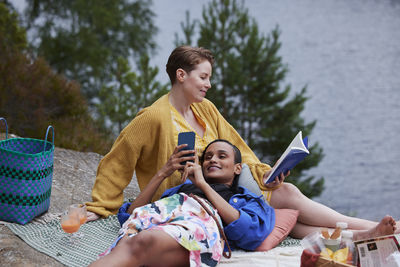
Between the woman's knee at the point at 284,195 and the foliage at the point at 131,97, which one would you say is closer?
the woman's knee at the point at 284,195

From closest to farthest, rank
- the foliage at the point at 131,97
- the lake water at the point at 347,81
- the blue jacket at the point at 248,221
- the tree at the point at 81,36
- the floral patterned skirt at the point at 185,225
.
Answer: the floral patterned skirt at the point at 185,225
the blue jacket at the point at 248,221
the foliage at the point at 131,97
the lake water at the point at 347,81
the tree at the point at 81,36

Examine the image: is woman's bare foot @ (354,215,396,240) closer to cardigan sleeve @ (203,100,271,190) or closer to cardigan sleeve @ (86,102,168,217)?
cardigan sleeve @ (203,100,271,190)

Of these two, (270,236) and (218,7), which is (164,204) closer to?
(270,236)

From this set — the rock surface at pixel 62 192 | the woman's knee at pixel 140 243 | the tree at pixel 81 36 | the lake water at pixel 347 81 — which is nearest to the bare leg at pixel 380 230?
the woman's knee at pixel 140 243

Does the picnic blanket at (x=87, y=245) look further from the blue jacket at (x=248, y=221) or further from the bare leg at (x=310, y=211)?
the bare leg at (x=310, y=211)

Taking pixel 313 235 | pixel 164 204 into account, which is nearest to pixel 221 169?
pixel 164 204

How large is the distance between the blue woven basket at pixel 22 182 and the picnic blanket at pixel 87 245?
85mm

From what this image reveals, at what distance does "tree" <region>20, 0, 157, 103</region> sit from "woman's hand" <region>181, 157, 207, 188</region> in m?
11.8

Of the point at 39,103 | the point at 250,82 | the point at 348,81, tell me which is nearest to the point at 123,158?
the point at 39,103

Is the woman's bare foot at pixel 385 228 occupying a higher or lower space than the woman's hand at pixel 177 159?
lower

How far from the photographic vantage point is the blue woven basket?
298 cm

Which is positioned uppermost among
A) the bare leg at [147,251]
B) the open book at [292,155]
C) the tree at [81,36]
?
the tree at [81,36]

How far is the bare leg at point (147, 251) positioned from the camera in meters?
2.28

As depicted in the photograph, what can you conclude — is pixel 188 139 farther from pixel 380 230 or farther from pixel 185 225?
pixel 380 230
